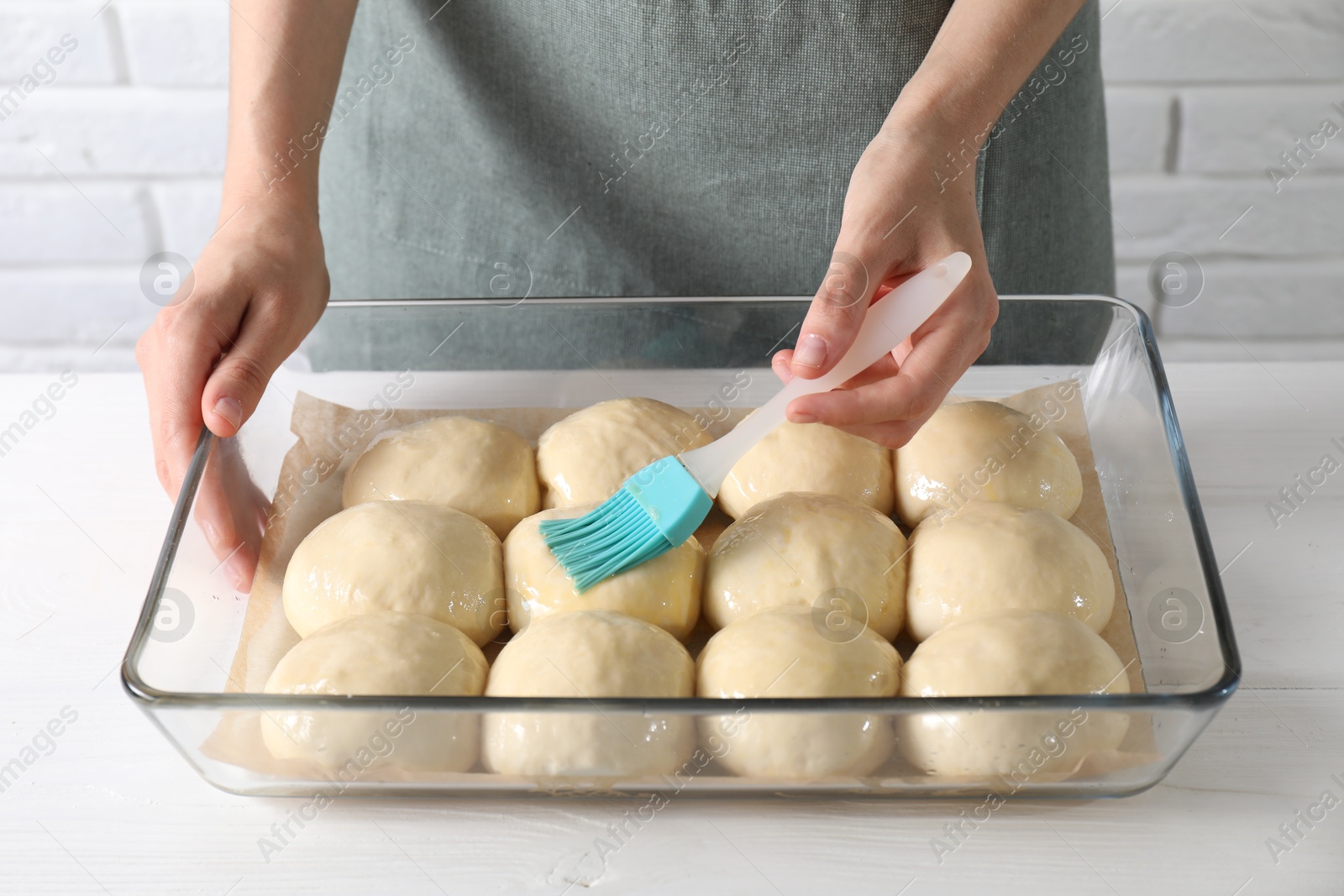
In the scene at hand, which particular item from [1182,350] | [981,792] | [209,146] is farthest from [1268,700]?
[209,146]

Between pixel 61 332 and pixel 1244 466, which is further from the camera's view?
pixel 61 332

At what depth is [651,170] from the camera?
1.15 metres

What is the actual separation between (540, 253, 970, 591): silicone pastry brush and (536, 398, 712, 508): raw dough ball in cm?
10

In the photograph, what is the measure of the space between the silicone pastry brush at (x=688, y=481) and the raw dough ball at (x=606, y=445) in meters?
0.10

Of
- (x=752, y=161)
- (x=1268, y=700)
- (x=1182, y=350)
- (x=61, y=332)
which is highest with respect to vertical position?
(x=752, y=161)

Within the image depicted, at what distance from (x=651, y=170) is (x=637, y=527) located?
0.48 meters

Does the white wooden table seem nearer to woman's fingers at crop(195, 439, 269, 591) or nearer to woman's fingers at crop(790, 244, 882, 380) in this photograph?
woman's fingers at crop(195, 439, 269, 591)

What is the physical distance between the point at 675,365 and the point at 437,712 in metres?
0.52

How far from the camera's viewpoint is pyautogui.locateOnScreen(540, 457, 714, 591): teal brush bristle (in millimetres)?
814

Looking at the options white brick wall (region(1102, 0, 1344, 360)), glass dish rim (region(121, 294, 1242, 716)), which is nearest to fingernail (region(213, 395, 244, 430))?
glass dish rim (region(121, 294, 1242, 716))

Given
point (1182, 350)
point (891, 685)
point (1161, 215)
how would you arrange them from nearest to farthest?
point (891, 685), point (1161, 215), point (1182, 350)

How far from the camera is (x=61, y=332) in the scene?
204 centimetres

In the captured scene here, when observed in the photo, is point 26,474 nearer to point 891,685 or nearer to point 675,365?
point 675,365

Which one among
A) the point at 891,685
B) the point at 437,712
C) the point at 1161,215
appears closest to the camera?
the point at 437,712
